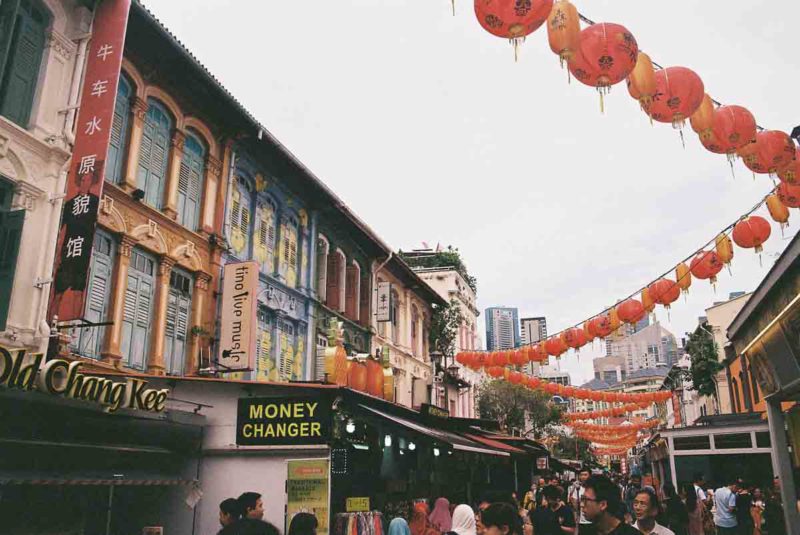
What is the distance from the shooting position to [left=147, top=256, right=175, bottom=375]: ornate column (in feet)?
40.4

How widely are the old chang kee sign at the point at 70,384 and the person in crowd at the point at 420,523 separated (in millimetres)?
4263

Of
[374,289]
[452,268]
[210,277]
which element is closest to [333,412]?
[210,277]

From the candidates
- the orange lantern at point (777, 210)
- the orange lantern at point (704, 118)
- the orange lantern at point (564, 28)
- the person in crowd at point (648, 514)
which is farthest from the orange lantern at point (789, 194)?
the person in crowd at point (648, 514)

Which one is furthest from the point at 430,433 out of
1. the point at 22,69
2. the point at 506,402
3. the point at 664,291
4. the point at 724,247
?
the point at 506,402

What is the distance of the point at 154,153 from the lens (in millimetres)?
13062

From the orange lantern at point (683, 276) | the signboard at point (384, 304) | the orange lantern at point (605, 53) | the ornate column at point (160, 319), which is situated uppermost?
the signboard at point (384, 304)

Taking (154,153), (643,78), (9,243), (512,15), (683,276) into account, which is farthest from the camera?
(154,153)

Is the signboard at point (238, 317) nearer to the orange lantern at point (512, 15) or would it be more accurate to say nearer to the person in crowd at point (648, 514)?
the orange lantern at point (512, 15)

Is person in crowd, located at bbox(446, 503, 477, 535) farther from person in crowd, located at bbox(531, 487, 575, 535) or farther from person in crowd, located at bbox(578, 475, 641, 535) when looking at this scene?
person in crowd, located at bbox(578, 475, 641, 535)

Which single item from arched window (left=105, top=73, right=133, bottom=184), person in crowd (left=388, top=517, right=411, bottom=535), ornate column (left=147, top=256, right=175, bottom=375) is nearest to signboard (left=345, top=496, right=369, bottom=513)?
person in crowd (left=388, top=517, right=411, bottom=535)

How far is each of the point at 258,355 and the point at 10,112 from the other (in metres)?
7.58

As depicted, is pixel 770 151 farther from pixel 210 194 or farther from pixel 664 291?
pixel 210 194

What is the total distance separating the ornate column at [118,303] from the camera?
36.9 feet

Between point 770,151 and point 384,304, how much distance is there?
1567cm
